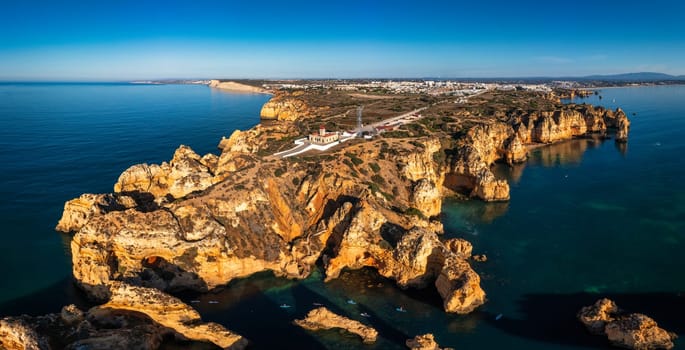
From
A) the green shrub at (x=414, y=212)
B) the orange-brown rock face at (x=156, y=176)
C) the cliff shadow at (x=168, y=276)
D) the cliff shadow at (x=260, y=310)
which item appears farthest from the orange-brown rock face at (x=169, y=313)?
the orange-brown rock face at (x=156, y=176)

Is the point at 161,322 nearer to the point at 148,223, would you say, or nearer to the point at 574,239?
the point at 148,223

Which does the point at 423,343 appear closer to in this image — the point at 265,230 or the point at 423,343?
the point at 423,343

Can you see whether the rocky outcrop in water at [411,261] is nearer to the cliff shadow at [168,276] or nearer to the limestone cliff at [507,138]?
the cliff shadow at [168,276]

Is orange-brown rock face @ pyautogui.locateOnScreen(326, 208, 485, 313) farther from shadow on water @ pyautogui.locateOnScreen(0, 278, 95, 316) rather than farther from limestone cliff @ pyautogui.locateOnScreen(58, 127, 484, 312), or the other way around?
shadow on water @ pyautogui.locateOnScreen(0, 278, 95, 316)

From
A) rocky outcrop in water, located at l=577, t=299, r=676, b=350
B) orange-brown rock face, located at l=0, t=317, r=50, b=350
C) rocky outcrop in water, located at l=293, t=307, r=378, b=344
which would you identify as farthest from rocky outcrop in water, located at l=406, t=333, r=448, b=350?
orange-brown rock face, located at l=0, t=317, r=50, b=350

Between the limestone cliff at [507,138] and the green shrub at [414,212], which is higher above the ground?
the limestone cliff at [507,138]

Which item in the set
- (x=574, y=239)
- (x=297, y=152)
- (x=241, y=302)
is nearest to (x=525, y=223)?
(x=574, y=239)
